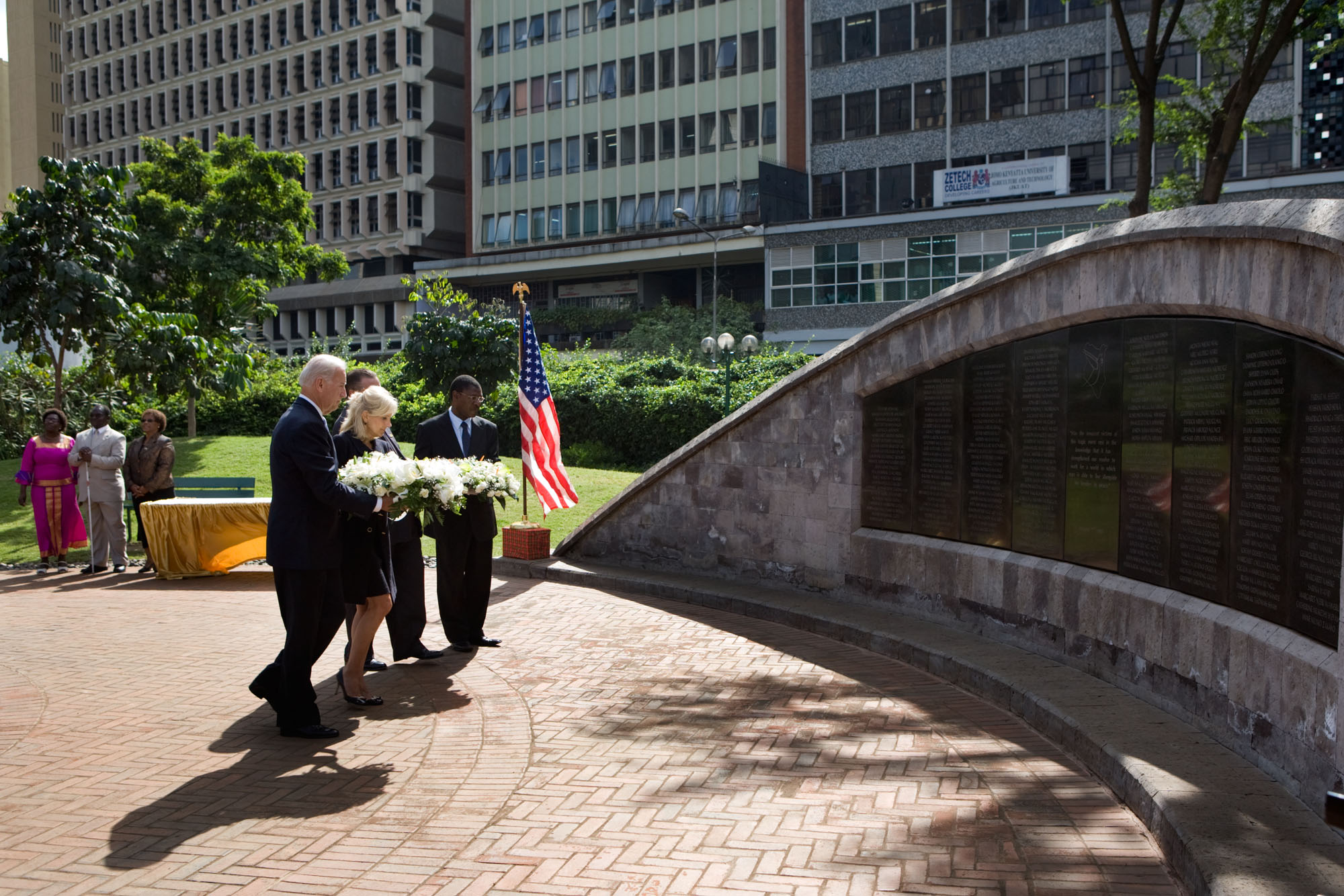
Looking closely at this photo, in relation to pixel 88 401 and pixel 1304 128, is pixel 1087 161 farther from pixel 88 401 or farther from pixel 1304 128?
pixel 88 401

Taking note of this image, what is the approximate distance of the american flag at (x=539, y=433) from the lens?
13789mm

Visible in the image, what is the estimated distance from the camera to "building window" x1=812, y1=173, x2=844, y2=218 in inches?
1937

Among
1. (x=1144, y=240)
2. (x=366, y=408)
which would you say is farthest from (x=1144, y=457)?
(x=366, y=408)

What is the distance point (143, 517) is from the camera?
43.5ft

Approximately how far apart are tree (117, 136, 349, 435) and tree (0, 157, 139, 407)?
8.33 metres

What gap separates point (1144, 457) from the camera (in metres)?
6.88

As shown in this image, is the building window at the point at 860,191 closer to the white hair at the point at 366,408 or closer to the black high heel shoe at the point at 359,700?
the white hair at the point at 366,408

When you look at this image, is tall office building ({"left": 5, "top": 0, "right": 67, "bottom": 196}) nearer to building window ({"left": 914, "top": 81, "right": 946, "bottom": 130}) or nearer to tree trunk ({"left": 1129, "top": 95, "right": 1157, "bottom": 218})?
building window ({"left": 914, "top": 81, "right": 946, "bottom": 130})

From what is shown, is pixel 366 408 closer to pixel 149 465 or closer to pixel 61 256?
pixel 149 465

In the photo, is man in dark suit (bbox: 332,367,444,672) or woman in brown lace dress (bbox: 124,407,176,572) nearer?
man in dark suit (bbox: 332,367,444,672)

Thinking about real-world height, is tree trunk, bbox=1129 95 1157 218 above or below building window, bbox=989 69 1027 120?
below

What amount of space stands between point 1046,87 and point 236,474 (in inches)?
1314

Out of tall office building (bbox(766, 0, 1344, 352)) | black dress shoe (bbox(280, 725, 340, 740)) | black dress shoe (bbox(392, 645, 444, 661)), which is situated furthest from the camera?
Result: tall office building (bbox(766, 0, 1344, 352))

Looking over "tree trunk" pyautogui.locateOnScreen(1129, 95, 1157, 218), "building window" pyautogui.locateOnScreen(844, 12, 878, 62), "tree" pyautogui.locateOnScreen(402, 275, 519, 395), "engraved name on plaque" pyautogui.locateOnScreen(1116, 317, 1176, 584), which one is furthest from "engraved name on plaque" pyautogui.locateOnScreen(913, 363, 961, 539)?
"building window" pyautogui.locateOnScreen(844, 12, 878, 62)
